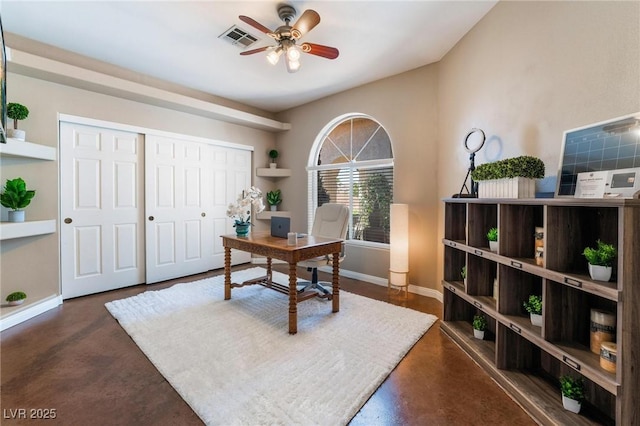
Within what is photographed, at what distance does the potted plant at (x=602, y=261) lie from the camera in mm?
1205

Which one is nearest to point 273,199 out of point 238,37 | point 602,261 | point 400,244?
point 400,244

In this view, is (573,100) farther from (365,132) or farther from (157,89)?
(157,89)

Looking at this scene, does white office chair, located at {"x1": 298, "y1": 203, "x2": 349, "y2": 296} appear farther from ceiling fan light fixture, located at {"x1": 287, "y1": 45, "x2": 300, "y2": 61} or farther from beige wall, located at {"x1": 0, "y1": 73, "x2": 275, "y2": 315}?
beige wall, located at {"x1": 0, "y1": 73, "x2": 275, "y2": 315}

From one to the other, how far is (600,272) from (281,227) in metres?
2.51

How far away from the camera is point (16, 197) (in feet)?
8.54

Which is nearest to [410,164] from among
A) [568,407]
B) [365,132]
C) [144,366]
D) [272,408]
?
[365,132]

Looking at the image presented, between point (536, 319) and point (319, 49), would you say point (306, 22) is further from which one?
point (536, 319)

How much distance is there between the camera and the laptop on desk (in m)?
2.99

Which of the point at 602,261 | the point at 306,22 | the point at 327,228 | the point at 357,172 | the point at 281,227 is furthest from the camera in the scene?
the point at 357,172

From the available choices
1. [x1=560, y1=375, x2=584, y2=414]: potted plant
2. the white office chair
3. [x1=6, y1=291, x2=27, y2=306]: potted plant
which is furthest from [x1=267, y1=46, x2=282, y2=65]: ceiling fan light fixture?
[x1=6, y1=291, x2=27, y2=306]: potted plant

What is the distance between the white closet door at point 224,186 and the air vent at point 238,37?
2.03 m

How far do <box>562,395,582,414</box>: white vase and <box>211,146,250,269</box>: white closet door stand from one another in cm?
439

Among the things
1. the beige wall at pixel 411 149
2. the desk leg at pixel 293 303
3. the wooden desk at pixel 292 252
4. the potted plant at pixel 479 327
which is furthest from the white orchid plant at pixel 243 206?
the potted plant at pixel 479 327

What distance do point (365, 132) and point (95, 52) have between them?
354 cm
